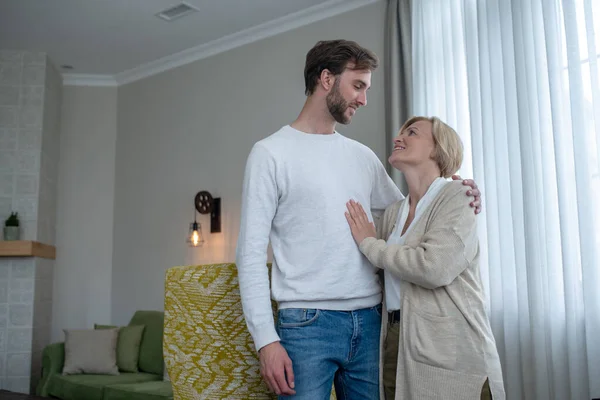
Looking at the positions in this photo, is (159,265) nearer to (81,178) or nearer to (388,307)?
(81,178)

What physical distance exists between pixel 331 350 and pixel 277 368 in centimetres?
15

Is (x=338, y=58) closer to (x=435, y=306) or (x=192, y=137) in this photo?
(x=435, y=306)

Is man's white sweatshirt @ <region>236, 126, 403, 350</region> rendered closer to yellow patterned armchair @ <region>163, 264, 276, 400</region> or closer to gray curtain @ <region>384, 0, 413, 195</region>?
yellow patterned armchair @ <region>163, 264, 276, 400</region>

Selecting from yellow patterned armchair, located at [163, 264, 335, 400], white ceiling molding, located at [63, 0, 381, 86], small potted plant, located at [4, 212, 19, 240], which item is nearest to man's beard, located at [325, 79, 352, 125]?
yellow patterned armchair, located at [163, 264, 335, 400]

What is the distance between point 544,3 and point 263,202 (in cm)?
245

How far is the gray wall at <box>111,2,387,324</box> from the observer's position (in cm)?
512

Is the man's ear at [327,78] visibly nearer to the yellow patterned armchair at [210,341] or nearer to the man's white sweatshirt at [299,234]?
Answer: the man's white sweatshirt at [299,234]

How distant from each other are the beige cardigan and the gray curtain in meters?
2.46

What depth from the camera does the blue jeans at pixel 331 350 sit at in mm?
1600

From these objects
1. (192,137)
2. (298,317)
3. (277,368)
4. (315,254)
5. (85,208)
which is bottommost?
(277,368)

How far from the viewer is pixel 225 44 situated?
5.64 meters

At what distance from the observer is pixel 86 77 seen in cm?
645

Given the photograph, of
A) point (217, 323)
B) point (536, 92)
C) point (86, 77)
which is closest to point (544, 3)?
point (536, 92)

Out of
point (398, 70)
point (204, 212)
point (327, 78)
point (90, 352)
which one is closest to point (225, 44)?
point (204, 212)
